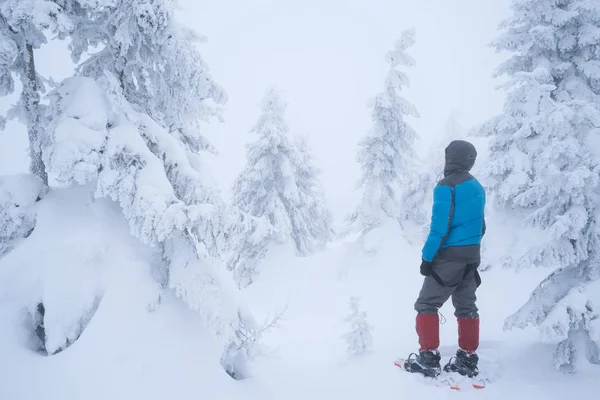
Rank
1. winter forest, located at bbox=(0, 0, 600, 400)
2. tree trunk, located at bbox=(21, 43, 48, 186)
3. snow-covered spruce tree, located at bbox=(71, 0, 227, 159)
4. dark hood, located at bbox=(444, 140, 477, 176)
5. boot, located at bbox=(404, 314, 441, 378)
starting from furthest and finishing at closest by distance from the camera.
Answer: tree trunk, located at bbox=(21, 43, 48, 186)
snow-covered spruce tree, located at bbox=(71, 0, 227, 159)
dark hood, located at bbox=(444, 140, 477, 176)
boot, located at bbox=(404, 314, 441, 378)
winter forest, located at bbox=(0, 0, 600, 400)

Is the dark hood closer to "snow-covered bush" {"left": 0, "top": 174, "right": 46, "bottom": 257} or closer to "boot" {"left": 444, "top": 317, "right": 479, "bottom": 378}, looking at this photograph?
"boot" {"left": 444, "top": 317, "right": 479, "bottom": 378}

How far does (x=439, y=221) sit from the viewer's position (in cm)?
445

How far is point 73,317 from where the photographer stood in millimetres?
4312

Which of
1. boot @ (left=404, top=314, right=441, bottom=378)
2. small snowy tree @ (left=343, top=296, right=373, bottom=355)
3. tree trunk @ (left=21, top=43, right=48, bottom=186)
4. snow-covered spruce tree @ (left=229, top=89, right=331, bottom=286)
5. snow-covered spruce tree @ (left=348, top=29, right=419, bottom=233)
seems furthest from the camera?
snow-covered spruce tree @ (left=229, top=89, right=331, bottom=286)

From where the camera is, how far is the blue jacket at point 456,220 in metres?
4.46

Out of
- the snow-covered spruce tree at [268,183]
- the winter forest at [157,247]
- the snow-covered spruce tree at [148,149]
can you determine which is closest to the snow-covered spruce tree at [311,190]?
the snow-covered spruce tree at [268,183]

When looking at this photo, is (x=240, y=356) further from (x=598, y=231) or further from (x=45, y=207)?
(x=598, y=231)

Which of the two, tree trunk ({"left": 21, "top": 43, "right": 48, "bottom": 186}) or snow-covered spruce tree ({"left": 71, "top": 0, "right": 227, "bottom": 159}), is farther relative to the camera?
tree trunk ({"left": 21, "top": 43, "right": 48, "bottom": 186})

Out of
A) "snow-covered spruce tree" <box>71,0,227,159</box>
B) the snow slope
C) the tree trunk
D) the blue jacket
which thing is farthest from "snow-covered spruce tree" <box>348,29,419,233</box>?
the tree trunk

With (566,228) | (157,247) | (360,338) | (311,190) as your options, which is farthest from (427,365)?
(311,190)

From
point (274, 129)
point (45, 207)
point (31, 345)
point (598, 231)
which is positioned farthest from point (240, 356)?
point (274, 129)

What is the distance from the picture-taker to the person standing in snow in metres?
4.48

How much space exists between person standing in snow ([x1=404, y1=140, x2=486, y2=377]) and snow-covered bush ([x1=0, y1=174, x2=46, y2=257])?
5.67 meters

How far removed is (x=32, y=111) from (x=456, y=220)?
6.51 m
